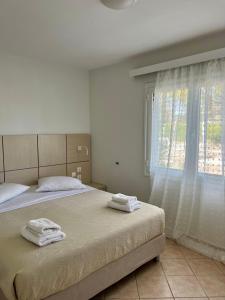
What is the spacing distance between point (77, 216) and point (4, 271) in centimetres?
90

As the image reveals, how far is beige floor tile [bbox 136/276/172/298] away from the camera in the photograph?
2.06m

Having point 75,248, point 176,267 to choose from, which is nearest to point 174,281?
point 176,267

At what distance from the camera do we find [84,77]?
4.10 meters

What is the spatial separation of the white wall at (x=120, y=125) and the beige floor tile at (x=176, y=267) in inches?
41.5

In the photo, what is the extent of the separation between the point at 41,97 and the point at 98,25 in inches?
63.9

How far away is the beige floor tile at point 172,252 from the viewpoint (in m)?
2.69

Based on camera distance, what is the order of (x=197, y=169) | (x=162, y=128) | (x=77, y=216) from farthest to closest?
(x=162, y=128), (x=197, y=169), (x=77, y=216)

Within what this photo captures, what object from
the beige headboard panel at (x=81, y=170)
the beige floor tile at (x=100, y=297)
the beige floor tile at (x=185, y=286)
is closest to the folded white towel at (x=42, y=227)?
the beige floor tile at (x=100, y=297)

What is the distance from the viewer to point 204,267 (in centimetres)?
248

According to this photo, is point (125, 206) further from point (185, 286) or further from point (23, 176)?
point (23, 176)

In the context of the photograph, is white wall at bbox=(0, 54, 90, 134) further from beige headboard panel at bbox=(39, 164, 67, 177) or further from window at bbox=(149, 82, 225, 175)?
window at bbox=(149, 82, 225, 175)

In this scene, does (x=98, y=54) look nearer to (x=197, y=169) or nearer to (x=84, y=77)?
(x=84, y=77)

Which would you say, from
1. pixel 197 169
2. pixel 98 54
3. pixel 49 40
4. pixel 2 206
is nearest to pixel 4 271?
pixel 2 206

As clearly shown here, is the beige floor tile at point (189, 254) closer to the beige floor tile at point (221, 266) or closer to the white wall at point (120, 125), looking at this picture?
the beige floor tile at point (221, 266)
